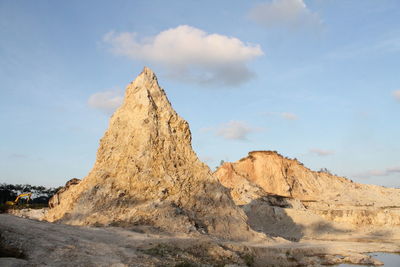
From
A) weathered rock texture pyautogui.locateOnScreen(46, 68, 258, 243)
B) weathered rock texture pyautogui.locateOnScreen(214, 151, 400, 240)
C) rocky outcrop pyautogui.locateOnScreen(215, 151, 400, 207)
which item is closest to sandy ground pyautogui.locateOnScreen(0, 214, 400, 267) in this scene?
weathered rock texture pyautogui.locateOnScreen(46, 68, 258, 243)

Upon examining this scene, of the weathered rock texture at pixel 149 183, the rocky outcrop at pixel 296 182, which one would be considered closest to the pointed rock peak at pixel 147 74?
the weathered rock texture at pixel 149 183

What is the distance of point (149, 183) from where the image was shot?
26281mm

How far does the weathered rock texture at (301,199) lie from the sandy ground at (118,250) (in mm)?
20161

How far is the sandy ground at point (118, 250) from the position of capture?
14.6 meters

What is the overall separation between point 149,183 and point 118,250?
9.47 meters

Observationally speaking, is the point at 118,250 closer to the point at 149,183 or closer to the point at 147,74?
the point at 149,183

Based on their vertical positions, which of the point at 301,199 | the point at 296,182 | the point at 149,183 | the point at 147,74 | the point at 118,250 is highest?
the point at 147,74

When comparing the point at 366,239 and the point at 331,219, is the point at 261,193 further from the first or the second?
the point at 366,239

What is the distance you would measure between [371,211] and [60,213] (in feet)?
114

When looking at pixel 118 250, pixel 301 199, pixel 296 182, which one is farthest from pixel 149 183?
pixel 296 182

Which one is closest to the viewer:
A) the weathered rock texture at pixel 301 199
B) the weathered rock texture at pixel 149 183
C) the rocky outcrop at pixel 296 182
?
the weathered rock texture at pixel 149 183

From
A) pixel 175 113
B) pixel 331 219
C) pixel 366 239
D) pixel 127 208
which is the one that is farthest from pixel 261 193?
pixel 127 208

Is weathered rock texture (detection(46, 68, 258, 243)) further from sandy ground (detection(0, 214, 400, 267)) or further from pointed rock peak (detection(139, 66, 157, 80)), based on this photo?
sandy ground (detection(0, 214, 400, 267))

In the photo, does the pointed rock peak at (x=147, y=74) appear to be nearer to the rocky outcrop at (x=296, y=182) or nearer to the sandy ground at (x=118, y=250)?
the sandy ground at (x=118, y=250)
